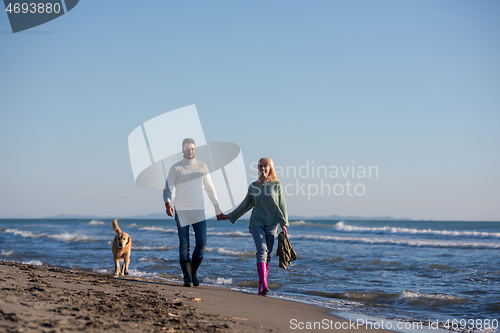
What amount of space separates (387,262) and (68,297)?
838 cm

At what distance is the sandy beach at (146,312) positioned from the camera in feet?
8.24

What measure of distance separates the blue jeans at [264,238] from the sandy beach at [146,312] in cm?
55

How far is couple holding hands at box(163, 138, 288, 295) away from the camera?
5125 millimetres

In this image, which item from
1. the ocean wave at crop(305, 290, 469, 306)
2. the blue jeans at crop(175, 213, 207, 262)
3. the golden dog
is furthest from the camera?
the golden dog

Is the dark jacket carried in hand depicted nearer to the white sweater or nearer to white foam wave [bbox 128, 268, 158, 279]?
the white sweater

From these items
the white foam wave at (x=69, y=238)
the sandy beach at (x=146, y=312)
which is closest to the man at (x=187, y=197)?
the sandy beach at (x=146, y=312)

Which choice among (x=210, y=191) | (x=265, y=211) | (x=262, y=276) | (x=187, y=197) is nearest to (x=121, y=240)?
(x=187, y=197)

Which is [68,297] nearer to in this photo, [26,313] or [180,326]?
[26,313]

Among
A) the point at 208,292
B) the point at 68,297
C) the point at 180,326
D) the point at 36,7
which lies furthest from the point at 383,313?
the point at 36,7

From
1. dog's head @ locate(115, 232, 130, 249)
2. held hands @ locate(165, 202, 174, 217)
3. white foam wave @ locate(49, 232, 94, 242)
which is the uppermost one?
held hands @ locate(165, 202, 174, 217)

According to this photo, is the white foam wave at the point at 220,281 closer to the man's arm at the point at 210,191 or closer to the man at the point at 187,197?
the man at the point at 187,197

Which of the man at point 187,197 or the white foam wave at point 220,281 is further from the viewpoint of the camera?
the white foam wave at point 220,281

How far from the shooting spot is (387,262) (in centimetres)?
989

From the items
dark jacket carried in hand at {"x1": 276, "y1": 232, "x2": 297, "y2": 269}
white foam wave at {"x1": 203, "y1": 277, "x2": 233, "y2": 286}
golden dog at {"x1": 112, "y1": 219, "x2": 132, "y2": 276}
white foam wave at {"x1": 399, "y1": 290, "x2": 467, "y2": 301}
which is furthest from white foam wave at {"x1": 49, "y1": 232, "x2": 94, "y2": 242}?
white foam wave at {"x1": 399, "y1": 290, "x2": 467, "y2": 301}
